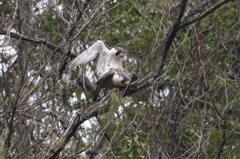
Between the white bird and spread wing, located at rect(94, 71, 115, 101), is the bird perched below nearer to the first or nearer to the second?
spread wing, located at rect(94, 71, 115, 101)

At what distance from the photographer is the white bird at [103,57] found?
6.08 m

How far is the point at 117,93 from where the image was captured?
13.0 ft

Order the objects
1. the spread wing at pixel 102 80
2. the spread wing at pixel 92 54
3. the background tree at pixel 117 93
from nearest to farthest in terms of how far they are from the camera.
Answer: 1. the background tree at pixel 117 93
2. the spread wing at pixel 102 80
3. the spread wing at pixel 92 54

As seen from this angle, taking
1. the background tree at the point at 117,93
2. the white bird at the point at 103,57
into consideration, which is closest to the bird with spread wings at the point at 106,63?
the white bird at the point at 103,57

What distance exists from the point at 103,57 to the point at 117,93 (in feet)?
8.30

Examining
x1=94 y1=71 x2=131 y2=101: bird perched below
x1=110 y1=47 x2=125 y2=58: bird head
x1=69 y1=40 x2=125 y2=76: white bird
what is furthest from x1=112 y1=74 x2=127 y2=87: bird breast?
x1=110 y1=47 x2=125 y2=58: bird head

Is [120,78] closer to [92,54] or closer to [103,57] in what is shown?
[92,54]

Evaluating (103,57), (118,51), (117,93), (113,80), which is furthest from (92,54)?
(117,93)

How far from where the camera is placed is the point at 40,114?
17.9 ft

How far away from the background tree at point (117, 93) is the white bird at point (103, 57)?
0.20 m

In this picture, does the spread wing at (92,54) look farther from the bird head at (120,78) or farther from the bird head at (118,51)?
the bird head at (120,78)

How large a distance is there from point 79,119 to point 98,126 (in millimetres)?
556

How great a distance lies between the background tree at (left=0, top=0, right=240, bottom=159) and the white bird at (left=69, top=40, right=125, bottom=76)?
0.67 ft

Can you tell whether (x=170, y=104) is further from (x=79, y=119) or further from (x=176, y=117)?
(x=79, y=119)
